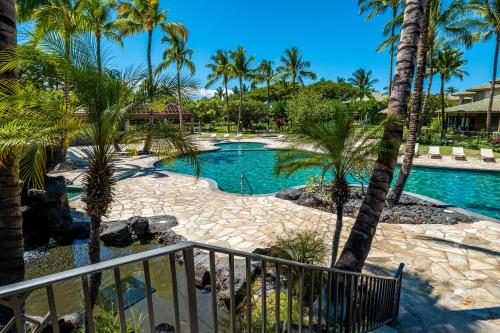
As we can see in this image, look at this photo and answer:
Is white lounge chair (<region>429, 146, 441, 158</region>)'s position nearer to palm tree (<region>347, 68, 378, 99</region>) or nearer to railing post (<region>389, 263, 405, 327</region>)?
railing post (<region>389, 263, 405, 327</region>)

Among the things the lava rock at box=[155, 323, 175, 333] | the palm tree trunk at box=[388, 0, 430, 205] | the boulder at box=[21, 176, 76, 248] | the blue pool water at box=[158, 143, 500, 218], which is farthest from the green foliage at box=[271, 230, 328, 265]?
the boulder at box=[21, 176, 76, 248]

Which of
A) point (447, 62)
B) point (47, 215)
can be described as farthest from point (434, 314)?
point (447, 62)

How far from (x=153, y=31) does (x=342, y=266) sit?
828 inches

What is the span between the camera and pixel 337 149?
547 centimetres

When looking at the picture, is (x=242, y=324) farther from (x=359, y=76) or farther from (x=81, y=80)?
(x=359, y=76)

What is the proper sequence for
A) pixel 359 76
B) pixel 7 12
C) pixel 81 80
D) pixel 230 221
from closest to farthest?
pixel 7 12, pixel 81 80, pixel 230 221, pixel 359 76

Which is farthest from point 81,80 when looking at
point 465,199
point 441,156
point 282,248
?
point 441,156

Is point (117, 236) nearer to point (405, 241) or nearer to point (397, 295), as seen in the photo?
point (397, 295)

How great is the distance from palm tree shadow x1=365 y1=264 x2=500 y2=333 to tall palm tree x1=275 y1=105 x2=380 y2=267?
139 centimetres

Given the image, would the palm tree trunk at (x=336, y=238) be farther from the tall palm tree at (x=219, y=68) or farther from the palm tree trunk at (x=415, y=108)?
the tall palm tree at (x=219, y=68)

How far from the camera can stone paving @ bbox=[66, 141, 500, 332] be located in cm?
466

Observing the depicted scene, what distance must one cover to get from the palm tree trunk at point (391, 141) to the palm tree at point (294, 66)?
34.9 meters

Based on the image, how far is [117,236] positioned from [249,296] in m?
6.73

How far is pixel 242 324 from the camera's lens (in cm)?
453
